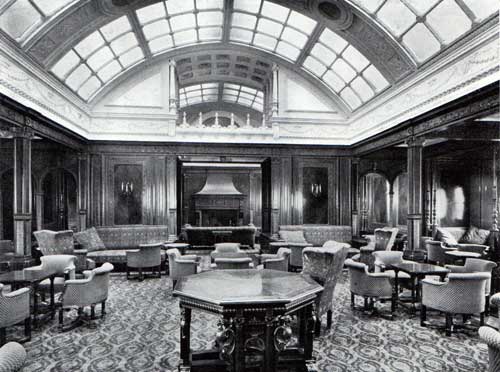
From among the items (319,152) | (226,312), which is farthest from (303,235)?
(226,312)

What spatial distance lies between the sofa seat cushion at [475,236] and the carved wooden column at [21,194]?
38.6ft

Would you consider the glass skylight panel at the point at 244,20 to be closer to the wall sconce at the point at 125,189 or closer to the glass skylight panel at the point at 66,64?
the glass skylight panel at the point at 66,64

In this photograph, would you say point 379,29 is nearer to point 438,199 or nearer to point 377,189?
point 438,199

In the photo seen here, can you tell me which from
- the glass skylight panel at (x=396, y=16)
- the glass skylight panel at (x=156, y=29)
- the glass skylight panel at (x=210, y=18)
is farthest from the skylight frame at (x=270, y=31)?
the glass skylight panel at (x=396, y=16)

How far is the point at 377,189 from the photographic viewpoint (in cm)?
1425

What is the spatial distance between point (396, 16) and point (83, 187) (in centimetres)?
912

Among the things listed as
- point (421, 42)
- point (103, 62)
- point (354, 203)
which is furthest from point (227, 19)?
point (354, 203)

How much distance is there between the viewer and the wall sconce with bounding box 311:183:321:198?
11.2 meters

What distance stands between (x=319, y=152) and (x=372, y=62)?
335 centimetres

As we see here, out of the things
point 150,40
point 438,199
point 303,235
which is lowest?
point 303,235

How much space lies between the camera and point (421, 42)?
7023mm

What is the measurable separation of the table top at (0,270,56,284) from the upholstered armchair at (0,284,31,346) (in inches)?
18.8

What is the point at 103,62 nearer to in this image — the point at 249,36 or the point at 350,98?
the point at 249,36

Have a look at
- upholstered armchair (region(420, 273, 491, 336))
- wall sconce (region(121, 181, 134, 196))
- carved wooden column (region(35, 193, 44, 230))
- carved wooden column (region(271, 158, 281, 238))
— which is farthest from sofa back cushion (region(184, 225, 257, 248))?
upholstered armchair (region(420, 273, 491, 336))
